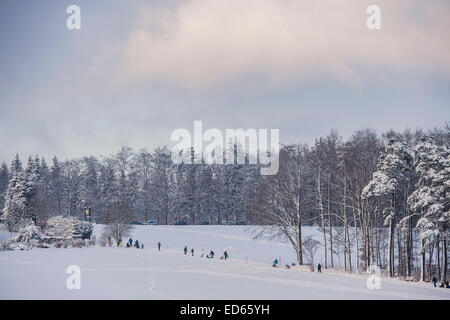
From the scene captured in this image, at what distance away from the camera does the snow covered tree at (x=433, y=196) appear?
26906mm

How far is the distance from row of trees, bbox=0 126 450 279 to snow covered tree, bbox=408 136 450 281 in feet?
0.27

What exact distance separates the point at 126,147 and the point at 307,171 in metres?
49.8

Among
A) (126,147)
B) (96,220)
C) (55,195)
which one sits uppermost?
(126,147)

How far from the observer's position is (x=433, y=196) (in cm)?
2780

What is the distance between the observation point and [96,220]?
7788cm

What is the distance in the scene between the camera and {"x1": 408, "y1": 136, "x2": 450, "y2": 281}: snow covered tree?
26.9 meters

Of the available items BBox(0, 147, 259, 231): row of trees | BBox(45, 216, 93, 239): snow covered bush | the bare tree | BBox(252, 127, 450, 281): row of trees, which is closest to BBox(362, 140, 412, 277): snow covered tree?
BBox(252, 127, 450, 281): row of trees

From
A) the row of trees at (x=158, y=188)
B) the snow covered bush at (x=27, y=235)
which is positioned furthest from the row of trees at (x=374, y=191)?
the row of trees at (x=158, y=188)

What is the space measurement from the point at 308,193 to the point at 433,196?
12955 millimetres

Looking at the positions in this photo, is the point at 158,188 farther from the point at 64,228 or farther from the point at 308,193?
the point at 308,193

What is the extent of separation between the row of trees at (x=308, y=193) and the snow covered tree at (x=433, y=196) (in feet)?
0.27

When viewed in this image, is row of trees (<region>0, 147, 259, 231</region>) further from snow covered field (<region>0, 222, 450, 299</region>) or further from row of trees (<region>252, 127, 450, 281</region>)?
snow covered field (<region>0, 222, 450, 299</region>)
